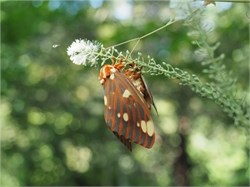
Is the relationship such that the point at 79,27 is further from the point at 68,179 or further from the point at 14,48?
the point at 68,179

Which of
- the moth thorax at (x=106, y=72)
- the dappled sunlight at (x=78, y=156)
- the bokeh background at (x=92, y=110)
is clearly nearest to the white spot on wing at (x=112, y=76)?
the moth thorax at (x=106, y=72)

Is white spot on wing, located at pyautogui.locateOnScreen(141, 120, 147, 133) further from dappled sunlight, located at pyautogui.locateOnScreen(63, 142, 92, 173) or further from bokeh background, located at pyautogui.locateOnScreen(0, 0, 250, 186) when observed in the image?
dappled sunlight, located at pyautogui.locateOnScreen(63, 142, 92, 173)

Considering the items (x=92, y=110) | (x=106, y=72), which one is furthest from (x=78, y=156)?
(x=106, y=72)

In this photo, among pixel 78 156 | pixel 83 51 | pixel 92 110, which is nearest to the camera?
pixel 83 51

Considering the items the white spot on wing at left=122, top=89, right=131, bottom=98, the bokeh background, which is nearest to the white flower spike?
the white spot on wing at left=122, top=89, right=131, bottom=98

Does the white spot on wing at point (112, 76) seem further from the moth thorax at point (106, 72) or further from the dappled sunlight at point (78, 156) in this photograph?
the dappled sunlight at point (78, 156)

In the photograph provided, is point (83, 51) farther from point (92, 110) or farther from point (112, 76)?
point (92, 110)

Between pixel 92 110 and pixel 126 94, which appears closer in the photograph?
pixel 126 94

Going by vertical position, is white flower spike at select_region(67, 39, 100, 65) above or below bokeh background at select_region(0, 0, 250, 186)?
below
